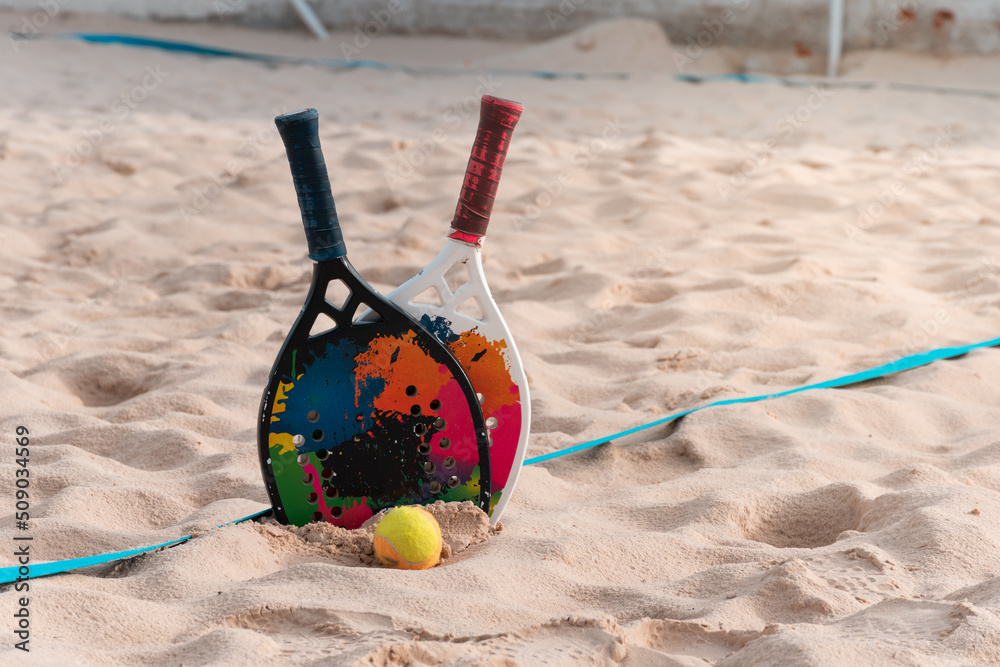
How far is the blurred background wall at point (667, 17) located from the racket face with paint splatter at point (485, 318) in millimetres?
6841

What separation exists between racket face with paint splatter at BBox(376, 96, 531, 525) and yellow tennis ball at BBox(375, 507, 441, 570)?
0.17m

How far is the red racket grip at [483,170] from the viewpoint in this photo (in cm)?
144

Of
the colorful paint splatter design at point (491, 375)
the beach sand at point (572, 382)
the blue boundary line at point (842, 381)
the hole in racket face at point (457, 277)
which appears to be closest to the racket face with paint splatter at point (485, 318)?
the colorful paint splatter design at point (491, 375)

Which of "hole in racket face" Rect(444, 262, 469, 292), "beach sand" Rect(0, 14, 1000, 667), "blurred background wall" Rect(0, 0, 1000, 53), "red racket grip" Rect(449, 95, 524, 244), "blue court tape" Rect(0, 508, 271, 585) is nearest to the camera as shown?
"beach sand" Rect(0, 14, 1000, 667)

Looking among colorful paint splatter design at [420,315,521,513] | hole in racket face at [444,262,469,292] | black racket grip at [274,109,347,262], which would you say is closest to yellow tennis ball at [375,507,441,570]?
A: colorful paint splatter design at [420,315,521,513]

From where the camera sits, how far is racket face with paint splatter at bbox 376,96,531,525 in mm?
1445

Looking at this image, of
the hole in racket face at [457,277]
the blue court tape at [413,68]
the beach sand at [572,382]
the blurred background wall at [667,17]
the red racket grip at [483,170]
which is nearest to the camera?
the beach sand at [572,382]

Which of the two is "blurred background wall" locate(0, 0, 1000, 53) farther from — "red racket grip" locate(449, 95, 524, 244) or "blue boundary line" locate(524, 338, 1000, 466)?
"red racket grip" locate(449, 95, 524, 244)

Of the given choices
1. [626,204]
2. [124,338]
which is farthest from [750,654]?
[626,204]

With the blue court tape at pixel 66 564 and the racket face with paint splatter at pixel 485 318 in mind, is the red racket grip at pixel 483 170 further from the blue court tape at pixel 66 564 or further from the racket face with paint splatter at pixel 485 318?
the blue court tape at pixel 66 564

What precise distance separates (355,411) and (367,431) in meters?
0.04

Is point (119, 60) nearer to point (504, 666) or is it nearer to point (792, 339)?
point (792, 339)

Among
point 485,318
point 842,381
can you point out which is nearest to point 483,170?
point 485,318

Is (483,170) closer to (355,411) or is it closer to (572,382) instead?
(355,411)
